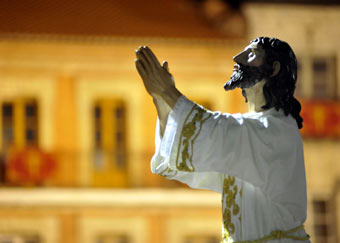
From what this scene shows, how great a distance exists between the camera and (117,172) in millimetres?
12812

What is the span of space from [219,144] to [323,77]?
11.4 m

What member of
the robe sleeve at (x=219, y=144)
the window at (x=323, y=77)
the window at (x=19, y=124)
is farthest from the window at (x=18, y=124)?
the robe sleeve at (x=219, y=144)

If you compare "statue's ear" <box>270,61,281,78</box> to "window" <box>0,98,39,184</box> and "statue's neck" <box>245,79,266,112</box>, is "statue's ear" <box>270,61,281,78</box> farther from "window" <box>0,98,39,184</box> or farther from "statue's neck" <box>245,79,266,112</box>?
"window" <box>0,98,39,184</box>

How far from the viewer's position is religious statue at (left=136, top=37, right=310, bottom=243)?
246 centimetres

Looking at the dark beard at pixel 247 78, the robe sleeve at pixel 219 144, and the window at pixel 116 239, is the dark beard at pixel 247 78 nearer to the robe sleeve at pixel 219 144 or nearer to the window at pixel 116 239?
the robe sleeve at pixel 219 144

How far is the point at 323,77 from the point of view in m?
13.6

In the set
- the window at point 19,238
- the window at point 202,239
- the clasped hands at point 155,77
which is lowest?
the window at point 202,239

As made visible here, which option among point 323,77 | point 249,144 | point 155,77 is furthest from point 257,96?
point 323,77

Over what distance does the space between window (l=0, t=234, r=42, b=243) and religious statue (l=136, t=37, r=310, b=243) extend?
9.91 meters

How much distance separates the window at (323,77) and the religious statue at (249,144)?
11.0m

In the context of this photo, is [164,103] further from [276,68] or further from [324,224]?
[324,224]

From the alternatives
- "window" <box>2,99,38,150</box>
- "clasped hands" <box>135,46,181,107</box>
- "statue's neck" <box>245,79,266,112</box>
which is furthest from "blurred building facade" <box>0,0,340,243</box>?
"clasped hands" <box>135,46,181,107</box>

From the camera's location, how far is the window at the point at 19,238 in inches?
478

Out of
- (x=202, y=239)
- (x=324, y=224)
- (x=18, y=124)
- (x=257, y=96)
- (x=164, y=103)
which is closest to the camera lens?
(x=164, y=103)
